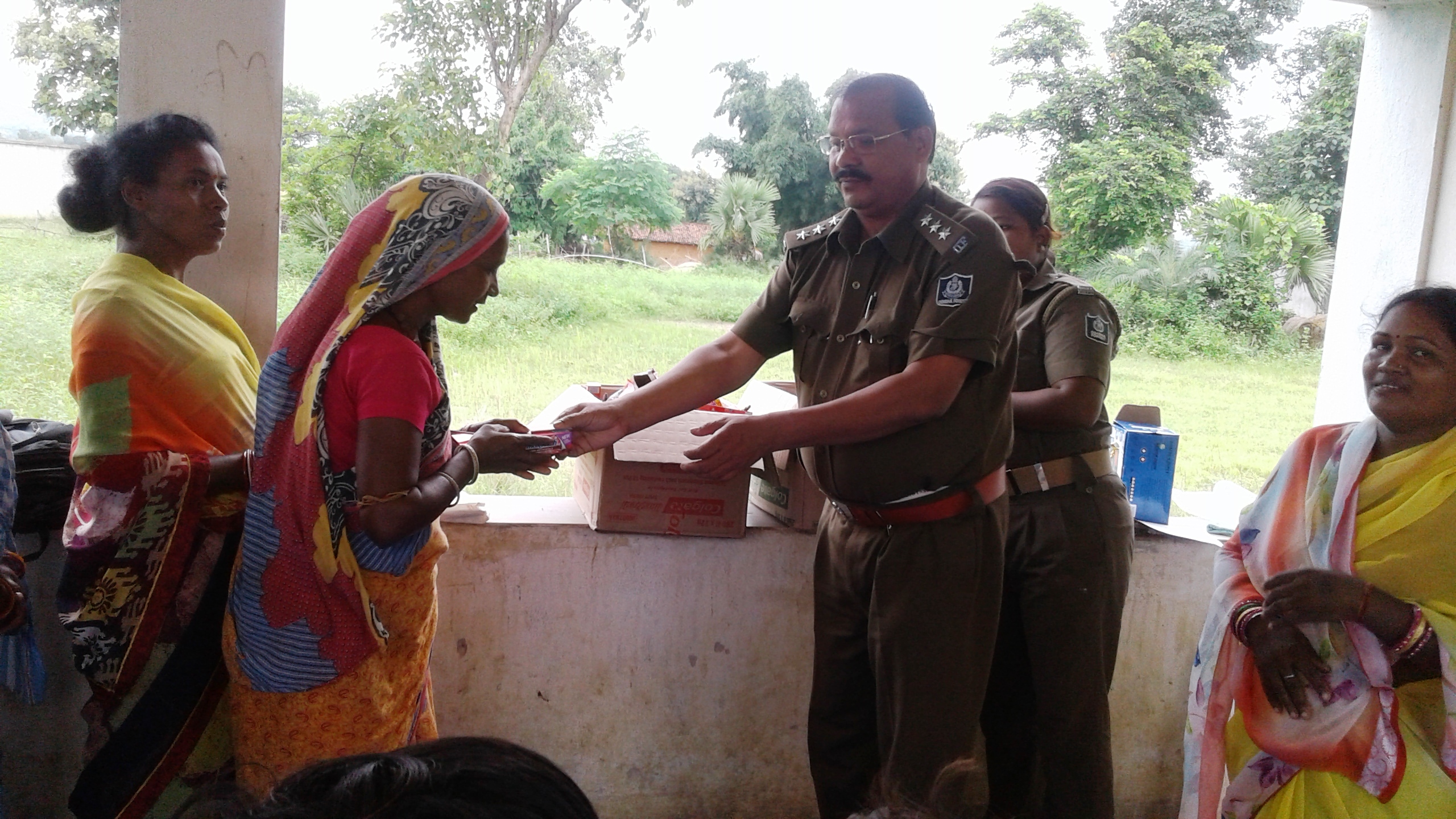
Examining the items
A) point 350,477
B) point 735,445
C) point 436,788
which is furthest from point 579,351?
point 436,788

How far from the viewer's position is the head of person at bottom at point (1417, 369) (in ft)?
6.50

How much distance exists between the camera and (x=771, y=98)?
3.85 m

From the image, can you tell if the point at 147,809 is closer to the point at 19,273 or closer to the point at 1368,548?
the point at 19,273

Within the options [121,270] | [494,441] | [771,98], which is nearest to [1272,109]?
[771,98]

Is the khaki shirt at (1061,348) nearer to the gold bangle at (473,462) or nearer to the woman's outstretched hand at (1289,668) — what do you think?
the woman's outstretched hand at (1289,668)

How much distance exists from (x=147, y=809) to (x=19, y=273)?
2.01m

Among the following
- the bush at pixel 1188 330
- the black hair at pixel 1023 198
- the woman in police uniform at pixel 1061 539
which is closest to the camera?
the woman in police uniform at pixel 1061 539

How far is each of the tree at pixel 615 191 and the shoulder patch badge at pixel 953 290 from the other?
1898 mm

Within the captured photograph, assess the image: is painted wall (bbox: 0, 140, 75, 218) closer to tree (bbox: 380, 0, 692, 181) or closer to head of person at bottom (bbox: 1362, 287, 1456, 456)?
tree (bbox: 380, 0, 692, 181)

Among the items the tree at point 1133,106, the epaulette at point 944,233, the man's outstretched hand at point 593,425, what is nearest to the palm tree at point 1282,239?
the tree at point 1133,106

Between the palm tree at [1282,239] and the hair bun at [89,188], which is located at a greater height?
the palm tree at [1282,239]

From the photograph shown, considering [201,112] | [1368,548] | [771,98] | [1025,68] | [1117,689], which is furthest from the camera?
[1025,68]

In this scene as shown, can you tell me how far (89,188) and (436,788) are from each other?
1.89 metres

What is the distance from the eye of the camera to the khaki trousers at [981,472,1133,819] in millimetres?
2523
